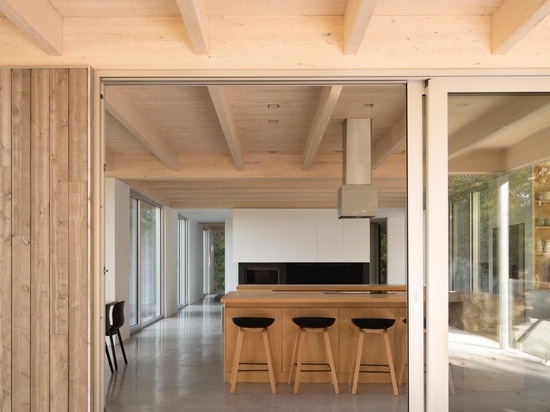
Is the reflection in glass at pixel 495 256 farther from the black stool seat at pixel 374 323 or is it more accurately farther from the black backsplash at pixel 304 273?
the black backsplash at pixel 304 273

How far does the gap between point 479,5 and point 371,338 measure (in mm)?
3710

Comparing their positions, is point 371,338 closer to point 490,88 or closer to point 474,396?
point 474,396

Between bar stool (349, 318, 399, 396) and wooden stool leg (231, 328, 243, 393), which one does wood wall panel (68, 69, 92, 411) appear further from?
bar stool (349, 318, 399, 396)

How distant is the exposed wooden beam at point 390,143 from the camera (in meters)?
6.83

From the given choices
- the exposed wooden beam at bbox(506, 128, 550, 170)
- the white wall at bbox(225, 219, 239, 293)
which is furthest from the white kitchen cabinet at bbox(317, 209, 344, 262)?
the exposed wooden beam at bbox(506, 128, 550, 170)

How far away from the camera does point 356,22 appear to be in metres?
3.44

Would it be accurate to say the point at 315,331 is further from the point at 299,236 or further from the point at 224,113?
the point at 299,236

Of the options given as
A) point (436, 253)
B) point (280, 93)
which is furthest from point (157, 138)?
point (436, 253)

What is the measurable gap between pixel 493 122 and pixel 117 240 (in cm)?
611

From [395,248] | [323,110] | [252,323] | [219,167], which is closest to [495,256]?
[323,110]

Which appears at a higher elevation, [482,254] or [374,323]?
[482,254]

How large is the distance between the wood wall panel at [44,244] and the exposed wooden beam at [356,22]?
5.31 ft

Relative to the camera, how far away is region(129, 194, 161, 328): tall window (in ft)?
33.8

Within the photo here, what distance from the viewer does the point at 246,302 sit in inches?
244
